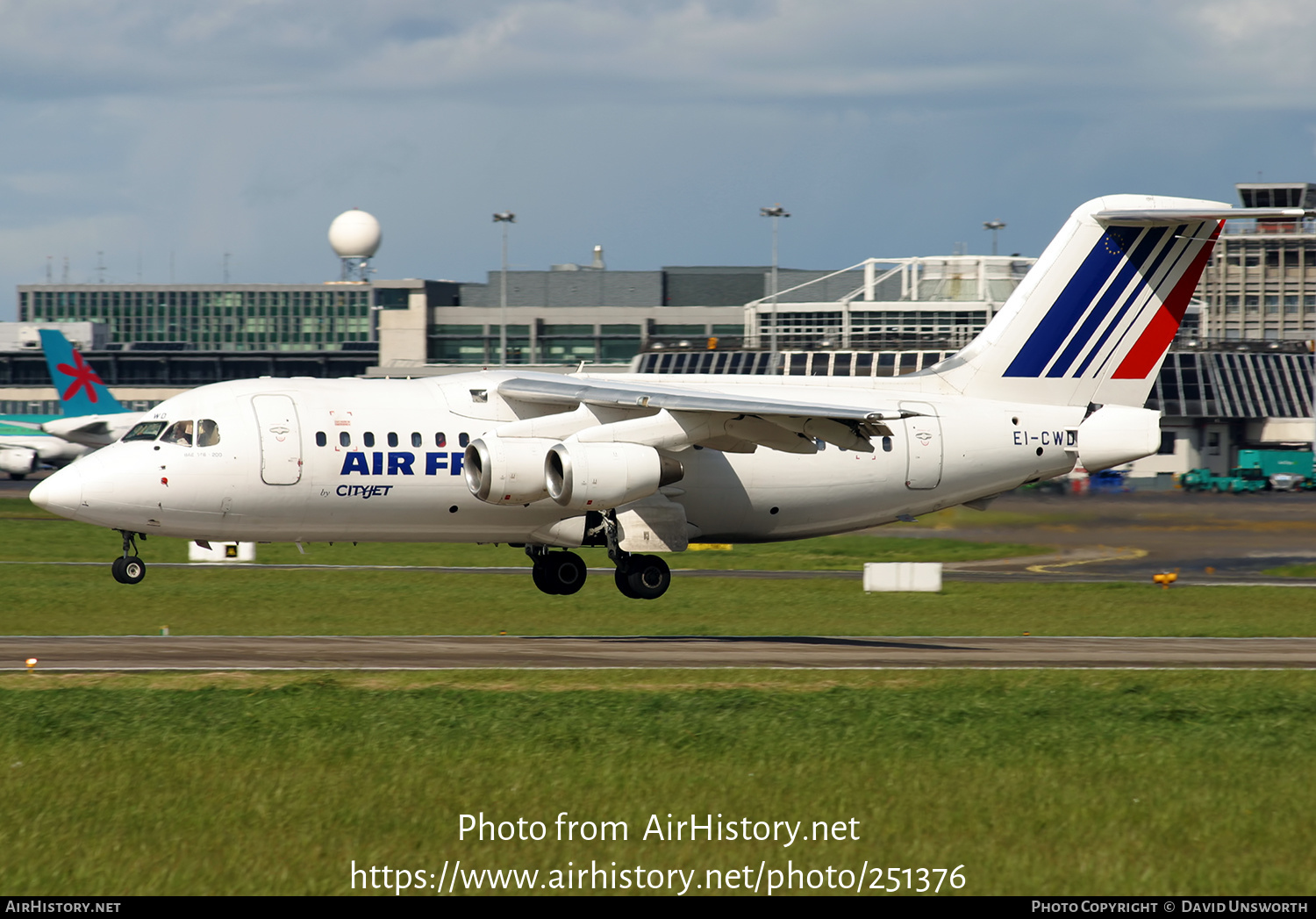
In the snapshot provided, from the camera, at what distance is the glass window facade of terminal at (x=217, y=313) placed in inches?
6422

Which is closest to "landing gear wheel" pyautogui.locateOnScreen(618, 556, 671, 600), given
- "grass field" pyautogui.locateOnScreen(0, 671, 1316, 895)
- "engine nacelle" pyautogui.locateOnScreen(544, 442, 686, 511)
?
"engine nacelle" pyautogui.locateOnScreen(544, 442, 686, 511)

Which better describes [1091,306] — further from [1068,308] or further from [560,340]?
[560,340]

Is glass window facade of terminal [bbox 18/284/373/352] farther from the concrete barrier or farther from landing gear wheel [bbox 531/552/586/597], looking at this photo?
landing gear wheel [bbox 531/552/586/597]

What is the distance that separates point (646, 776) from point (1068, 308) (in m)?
21.4

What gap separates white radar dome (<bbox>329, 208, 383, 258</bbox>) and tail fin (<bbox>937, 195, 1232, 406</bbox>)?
11592 centimetres

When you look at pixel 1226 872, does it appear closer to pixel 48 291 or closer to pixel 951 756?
pixel 951 756

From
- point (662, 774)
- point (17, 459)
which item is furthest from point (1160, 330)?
point (17, 459)

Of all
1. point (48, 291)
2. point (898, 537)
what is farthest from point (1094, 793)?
point (48, 291)

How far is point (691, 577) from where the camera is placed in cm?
4606

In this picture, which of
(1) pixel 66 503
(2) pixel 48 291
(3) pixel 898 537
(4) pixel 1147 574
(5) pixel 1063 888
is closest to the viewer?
(5) pixel 1063 888

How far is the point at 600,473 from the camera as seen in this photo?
1127 inches

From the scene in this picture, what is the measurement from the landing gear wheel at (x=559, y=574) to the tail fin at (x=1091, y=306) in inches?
361

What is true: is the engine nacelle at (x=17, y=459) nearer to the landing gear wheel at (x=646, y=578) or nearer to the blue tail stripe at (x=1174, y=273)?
the landing gear wheel at (x=646, y=578)

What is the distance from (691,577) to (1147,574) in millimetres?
14987
